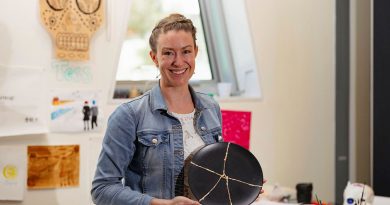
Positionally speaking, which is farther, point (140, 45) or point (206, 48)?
point (206, 48)

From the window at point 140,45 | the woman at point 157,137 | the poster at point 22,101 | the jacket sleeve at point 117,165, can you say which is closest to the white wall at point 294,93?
the window at point 140,45

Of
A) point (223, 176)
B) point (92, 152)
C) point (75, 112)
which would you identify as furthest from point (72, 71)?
point (223, 176)

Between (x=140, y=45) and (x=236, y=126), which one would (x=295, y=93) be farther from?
(x=140, y=45)

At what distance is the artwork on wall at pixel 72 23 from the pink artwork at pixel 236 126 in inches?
30.5

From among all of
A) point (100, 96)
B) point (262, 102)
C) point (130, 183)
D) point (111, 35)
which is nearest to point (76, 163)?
point (100, 96)

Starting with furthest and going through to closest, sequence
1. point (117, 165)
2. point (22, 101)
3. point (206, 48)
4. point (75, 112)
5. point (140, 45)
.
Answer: point (206, 48) → point (140, 45) → point (75, 112) → point (22, 101) → point (117, 165)

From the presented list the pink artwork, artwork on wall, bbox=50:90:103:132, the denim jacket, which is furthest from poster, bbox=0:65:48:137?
the pink artwork

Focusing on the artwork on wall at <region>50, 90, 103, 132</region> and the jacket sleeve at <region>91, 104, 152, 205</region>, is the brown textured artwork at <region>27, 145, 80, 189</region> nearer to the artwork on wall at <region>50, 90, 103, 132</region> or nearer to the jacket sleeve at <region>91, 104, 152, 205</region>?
the artwork on wall at <region>50, 90, 103, 132</region>

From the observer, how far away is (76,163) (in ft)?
6.70

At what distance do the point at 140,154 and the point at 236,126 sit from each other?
1.13 m

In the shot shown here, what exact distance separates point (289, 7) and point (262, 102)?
533 millimetres

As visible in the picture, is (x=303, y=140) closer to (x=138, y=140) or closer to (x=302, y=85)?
(x=302, y=85)

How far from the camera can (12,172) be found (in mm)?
1924

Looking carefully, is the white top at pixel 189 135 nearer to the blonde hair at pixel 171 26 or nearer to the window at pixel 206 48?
the blonde hair at pixel 171 26
